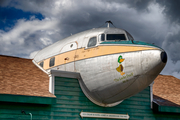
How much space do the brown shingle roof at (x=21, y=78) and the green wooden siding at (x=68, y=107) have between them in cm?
67

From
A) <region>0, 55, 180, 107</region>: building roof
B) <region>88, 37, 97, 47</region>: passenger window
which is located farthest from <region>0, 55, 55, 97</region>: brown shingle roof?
<region>88, 37, 97, 47</region>: passenger window

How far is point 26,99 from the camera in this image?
13188 mm

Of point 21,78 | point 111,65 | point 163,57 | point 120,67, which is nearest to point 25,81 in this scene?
point 21,78

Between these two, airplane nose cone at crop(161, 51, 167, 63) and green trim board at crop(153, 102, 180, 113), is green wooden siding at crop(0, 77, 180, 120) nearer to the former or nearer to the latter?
green trim board at crop(153, 102, 180, 113)

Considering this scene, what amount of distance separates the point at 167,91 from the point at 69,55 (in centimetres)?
989

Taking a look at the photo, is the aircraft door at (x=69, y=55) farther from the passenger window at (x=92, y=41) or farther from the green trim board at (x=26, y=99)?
the green trim board at (x=26, y=99)

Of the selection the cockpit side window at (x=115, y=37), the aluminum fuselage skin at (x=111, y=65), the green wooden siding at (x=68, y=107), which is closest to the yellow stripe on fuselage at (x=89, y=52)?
the aluminum fuselage skin at (x=111, y=65)

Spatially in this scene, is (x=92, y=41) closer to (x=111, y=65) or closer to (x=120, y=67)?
(x=111, y=65)

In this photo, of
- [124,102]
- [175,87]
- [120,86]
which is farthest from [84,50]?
[175,87]

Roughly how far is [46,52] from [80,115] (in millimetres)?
5956

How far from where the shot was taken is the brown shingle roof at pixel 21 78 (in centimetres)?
1372

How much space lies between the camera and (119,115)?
16578 millimetres

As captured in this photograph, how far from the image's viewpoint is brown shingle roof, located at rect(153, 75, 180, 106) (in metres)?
19.5

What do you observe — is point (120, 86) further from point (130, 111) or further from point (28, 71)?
point (28, 71)
